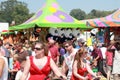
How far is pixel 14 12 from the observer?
5197 inches

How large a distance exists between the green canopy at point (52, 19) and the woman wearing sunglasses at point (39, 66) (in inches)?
483

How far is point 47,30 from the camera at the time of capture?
20266 mm

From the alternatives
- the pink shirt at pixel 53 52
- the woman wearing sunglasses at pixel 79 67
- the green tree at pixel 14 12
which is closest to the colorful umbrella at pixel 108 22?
the pink shirt at pixel 53 52

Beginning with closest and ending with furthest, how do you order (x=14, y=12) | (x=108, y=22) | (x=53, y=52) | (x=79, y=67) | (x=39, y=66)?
(x=39, y=66), (x=79, y=67), (x=53, y=52), (x=108, y=22), (x=14, y=12)

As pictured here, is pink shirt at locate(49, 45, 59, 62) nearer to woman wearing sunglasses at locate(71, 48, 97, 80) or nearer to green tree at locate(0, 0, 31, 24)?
woman wearing sunglasses at locate(71, 48, 97, 80)

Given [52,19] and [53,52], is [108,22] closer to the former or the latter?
[52,19]

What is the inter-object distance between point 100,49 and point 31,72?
10.9 meters

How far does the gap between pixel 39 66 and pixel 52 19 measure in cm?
1380

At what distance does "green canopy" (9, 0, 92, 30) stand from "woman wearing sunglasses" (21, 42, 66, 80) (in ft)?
40.2

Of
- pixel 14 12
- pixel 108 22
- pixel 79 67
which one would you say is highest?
pixel 108 22

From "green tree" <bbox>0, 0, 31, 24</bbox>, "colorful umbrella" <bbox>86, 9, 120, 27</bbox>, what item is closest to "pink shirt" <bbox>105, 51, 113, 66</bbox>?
"colorful umbrella" <bbox>86, 9, 120, 27</bbox>

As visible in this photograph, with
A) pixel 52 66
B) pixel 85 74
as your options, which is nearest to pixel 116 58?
pixel 85 74

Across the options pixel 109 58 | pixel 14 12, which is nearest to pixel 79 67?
pixel 109 58

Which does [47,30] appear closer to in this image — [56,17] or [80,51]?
[56,17]
